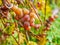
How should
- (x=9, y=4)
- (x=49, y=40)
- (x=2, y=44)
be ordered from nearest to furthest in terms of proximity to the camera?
(x=9, y=4), (x=2, y=44), (x=49, y=40)

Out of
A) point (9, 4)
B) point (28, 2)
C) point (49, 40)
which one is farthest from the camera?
point (49, 40)

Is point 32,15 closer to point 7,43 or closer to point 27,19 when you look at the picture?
point 27,19

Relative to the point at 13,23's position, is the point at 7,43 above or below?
below

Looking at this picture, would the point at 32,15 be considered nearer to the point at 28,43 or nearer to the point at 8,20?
the point at 8,20

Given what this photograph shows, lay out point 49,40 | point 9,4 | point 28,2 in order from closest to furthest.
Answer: point 9,4 → point 28,2 → point 49,40

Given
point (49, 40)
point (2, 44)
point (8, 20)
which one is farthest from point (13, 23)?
point (49, 40)

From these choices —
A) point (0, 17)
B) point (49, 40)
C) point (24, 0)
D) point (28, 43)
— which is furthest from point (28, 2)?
point (49, 40)

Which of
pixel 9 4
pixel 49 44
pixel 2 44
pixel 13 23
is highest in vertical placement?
pixel 9 4

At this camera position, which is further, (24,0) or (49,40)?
(49,40)

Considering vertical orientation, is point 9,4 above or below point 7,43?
above
